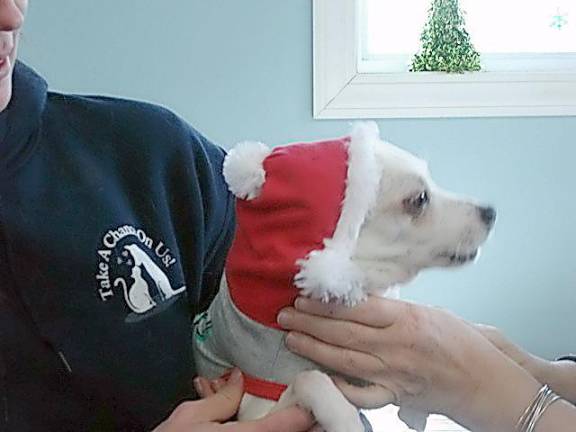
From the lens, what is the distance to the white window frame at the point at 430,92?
2172 mm

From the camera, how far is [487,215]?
3.09 ft

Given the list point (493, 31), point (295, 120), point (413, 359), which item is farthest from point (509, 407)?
point (493, 31)

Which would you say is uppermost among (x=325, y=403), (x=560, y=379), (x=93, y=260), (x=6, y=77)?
(x=6, y=77)

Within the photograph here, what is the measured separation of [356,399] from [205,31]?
57.0 inches

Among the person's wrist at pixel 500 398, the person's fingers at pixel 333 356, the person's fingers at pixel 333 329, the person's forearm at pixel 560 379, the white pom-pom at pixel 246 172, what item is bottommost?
the person's forearm at pixel 560 379

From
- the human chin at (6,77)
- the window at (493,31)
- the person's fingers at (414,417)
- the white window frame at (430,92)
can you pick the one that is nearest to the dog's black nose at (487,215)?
the person's fingers at (414,417)

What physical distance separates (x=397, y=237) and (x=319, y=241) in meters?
0.10

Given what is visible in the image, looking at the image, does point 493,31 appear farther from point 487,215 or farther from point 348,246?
point 348,246

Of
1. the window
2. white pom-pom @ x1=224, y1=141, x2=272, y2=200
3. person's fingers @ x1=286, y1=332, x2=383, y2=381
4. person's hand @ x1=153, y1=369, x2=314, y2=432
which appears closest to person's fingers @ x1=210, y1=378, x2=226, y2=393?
person's hand @ x1=153, y1=369, x2=314, y2=432

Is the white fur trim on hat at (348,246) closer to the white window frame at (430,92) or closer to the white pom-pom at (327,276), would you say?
the white pom-pom at (327,276)

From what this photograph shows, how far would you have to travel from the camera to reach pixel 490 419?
0.94 m

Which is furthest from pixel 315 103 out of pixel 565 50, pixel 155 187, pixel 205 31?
pixel 155 187

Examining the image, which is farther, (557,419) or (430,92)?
(430,92)

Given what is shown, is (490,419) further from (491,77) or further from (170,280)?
(491,77)
